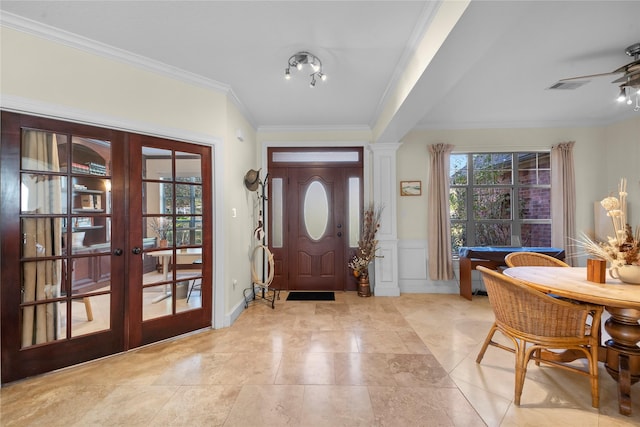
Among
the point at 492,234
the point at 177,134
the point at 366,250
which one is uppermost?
the point at 177,134

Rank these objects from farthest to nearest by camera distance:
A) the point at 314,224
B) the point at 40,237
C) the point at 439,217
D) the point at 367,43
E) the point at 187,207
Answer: the point at 314,224
the point at 439,217
the point at 187,207
the point at 367,43
the point at 40,237

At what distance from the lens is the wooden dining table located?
1.61m

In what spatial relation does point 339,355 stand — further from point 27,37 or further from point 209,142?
point 27,37

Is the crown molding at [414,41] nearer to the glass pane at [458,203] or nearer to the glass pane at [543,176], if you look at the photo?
the glass pane at [458,203]

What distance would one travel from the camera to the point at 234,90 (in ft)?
10.3

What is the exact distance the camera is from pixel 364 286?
4.14 m

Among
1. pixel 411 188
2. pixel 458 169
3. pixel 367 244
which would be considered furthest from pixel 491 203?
pixel 367 244

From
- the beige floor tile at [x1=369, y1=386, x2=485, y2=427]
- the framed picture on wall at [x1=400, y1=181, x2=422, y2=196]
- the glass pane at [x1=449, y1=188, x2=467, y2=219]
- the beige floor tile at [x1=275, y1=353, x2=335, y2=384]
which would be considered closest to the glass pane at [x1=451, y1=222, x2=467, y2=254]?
the glass pane at [x1=449, y1=188, x2=467, y2=219]

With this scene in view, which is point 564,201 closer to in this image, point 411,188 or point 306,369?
point 411,188

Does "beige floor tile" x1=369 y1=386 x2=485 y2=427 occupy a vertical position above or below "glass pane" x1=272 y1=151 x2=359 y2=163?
below

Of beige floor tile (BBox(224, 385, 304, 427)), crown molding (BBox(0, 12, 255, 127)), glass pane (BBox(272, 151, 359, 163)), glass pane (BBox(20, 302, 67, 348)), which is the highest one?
crown molding (BBox(0, 12, 255, 127))

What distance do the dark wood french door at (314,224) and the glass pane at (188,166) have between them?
1.61 metres

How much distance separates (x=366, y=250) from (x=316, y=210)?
1.04m

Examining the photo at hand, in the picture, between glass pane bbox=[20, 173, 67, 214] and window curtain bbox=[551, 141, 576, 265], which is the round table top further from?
glass pane bbox=[20, 173, 67, 214]
